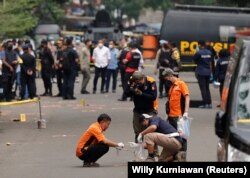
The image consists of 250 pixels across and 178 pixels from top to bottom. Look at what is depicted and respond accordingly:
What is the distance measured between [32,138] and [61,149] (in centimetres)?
202

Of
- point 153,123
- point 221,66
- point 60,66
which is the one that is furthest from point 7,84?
point 153,123

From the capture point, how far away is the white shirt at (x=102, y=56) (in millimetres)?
31797

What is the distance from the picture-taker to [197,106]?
88.6ft

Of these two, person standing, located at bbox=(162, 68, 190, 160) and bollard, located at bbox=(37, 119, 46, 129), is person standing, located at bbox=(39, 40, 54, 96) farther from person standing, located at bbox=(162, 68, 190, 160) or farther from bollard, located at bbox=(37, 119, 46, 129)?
person standing, located at bbox=(162, 68, 190, 160)

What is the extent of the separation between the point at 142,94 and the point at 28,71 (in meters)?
12.6

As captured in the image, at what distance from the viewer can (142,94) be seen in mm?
16719

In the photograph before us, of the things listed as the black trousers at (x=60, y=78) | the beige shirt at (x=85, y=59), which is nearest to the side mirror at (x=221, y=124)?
the black trousers at (x=60, y=78)

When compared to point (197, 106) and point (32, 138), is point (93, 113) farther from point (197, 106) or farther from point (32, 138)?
point (32, 138)

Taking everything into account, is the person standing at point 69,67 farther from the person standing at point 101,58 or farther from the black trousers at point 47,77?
the person standing at point 101,58

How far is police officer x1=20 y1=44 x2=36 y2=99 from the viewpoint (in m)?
28.9

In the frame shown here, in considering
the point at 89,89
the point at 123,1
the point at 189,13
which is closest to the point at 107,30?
the point at 189,13

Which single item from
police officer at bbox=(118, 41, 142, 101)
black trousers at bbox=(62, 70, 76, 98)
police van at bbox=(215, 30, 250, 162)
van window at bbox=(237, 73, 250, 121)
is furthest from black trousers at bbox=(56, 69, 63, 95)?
van window at bbox=(237, 73, 250, 121)

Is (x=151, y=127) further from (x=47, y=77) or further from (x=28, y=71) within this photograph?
(x=47, y=77)

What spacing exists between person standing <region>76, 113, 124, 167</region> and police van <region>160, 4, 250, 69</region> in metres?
23.1
